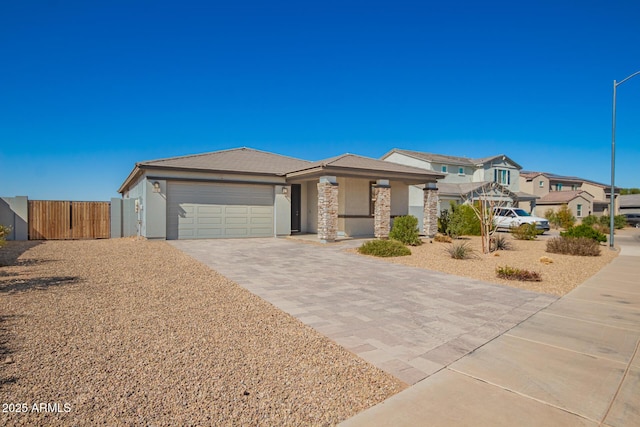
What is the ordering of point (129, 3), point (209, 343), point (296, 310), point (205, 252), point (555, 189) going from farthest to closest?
1. point (555, 189)
2. point (205, 252)
3. point (129, 3)
4. point (296, 310)
5. point (209, 343)

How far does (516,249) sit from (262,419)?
1430 cm

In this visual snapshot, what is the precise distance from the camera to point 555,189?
42375 mm

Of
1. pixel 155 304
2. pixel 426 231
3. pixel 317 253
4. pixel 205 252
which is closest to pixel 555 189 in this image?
pixel 426 231

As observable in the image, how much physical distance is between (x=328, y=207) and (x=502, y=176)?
26.8 metres

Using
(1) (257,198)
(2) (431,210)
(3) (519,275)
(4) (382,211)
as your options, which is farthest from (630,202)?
(3) (519,275)

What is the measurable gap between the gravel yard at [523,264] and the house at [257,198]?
414cm

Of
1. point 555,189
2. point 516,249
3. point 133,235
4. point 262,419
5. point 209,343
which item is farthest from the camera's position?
point 555,189

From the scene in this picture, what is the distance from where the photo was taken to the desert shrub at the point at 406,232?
15039 millimetres

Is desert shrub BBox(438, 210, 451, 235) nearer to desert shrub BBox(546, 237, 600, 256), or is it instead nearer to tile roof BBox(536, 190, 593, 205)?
desert shrub BBox(546, 237, 600, 256)

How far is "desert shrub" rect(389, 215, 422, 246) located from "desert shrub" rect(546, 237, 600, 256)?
5.06m

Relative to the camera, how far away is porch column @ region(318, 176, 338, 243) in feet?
50.0

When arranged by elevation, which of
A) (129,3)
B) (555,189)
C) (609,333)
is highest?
(129,3)

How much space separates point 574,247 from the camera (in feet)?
42.8

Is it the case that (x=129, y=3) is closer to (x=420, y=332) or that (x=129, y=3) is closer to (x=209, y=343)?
(x=209, y=343)
